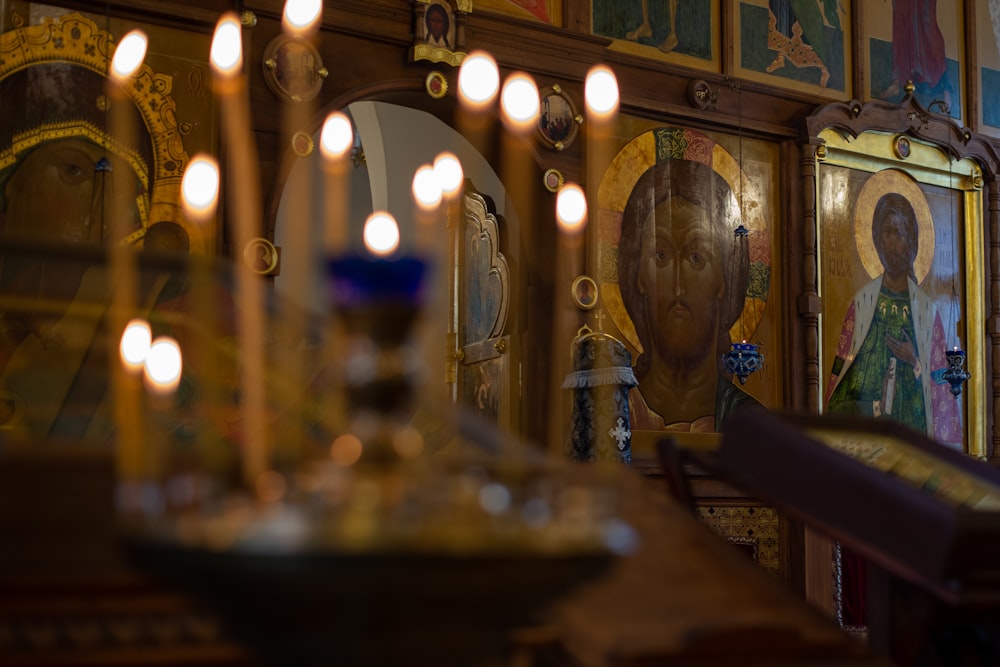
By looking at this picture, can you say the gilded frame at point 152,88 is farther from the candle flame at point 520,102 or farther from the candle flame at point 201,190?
the candle flame at point 520,102

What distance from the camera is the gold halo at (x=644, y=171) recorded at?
9.60 metres

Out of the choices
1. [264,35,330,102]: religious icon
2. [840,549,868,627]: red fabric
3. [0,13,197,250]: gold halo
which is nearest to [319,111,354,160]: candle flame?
[0,13,197,250]: gold halo

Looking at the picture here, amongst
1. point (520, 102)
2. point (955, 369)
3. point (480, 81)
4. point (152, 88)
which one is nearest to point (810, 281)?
point (955, 369)

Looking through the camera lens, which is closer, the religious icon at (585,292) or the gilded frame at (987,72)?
the religious icon at (585,292)

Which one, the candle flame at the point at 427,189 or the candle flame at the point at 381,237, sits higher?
the candle flame at the point at 427,189

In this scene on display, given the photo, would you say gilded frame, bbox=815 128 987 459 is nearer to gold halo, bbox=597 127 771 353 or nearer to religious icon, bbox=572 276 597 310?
gold halo, bbox=597 127 771 353

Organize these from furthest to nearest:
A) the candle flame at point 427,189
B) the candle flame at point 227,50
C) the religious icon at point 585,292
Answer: the religious icon at point 585,292
the candle flame at point 227,50
the candle flame at point 427,189

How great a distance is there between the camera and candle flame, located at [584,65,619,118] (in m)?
1.95

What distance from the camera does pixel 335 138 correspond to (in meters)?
1.87

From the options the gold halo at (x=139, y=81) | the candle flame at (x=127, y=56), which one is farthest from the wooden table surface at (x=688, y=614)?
the gold halo at (x=139, y=81)

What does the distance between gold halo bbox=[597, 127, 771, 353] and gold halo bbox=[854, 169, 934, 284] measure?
114 cm

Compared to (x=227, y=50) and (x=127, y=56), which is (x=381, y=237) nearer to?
(x=227, y=50)

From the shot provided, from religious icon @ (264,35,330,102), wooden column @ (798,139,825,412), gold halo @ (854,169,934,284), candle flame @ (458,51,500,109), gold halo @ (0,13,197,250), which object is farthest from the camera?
gold halo @ (854,169,934,284)

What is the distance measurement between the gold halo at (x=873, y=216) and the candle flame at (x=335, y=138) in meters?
9.72
